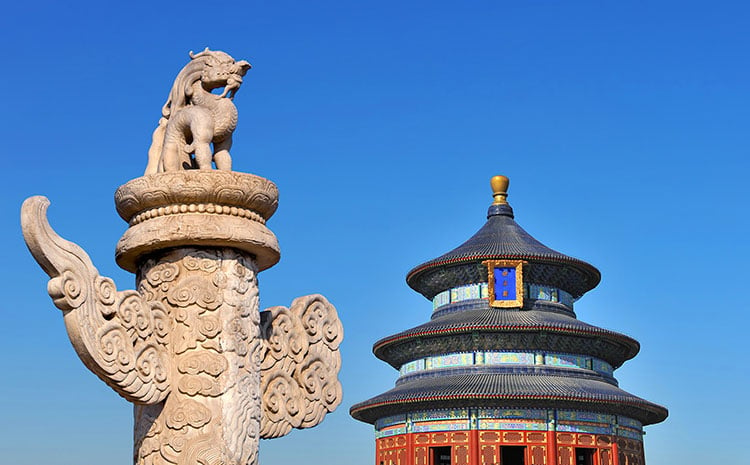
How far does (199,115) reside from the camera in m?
7.45

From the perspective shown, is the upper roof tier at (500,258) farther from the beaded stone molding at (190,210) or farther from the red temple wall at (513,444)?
the beaded stone molding at (190,210)

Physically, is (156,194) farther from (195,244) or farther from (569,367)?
(569,367)

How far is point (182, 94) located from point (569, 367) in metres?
31.7

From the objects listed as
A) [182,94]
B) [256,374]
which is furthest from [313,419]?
[182,94]

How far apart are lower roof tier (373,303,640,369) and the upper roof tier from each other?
5.41 feet

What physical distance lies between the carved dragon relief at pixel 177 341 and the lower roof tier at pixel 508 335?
97.4ft

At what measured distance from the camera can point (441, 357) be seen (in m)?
38.2

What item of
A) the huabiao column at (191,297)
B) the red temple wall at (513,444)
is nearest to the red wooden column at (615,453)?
the red temple wall at (513,444)

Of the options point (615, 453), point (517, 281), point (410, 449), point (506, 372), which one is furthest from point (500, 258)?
point (615, 453)

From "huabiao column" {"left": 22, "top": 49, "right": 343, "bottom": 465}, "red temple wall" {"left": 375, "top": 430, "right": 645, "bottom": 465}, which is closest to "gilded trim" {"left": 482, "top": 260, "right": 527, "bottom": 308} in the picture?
"red temple wall" {"left": 375, "top": 430, "right": 645, "bottom": 465}

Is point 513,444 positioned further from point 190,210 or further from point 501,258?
point 190,210

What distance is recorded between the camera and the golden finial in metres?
43.0

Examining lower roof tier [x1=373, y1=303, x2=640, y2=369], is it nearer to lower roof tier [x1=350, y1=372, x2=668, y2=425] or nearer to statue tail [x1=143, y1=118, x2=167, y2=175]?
lower roof tier [x1=350, y1=372, x2=668, y2=425]

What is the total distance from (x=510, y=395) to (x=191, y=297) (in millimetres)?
28560
